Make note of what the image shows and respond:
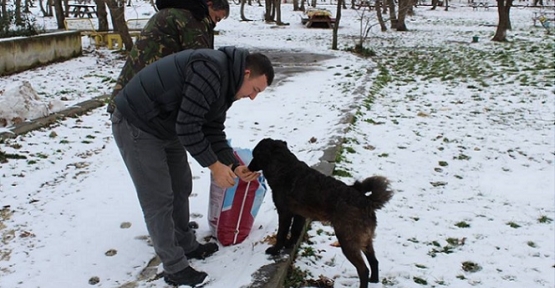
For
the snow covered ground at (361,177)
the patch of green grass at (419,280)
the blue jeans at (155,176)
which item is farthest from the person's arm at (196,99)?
the patch of green grass at (419,280)

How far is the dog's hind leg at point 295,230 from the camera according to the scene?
3297 millimetres

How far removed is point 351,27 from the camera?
89.0 ft

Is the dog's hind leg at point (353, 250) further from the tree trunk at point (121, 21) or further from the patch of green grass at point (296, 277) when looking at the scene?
the tree trunk at point (121, 21)

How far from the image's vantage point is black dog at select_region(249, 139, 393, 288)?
9.23 ft

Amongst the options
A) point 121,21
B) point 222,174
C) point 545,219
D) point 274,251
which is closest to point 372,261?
point 274,251

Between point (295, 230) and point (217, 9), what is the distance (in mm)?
1656

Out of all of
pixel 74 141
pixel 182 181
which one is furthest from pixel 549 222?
pixel 74 141

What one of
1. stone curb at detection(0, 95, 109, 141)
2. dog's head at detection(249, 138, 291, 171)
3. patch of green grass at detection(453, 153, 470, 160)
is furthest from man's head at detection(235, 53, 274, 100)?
stone curb at detection(0, 95, 109, 141)

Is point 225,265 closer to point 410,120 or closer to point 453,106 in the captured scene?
point 410,120

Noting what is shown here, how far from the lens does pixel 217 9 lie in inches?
133

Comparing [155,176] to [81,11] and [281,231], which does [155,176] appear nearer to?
[281,231]

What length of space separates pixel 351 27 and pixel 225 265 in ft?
83.7

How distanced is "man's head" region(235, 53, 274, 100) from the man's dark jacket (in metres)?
0.03

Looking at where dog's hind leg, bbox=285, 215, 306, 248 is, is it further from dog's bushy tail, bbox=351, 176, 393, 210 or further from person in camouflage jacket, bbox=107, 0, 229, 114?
person in camouflage jacket, bbox=107, 0, 229, 114
